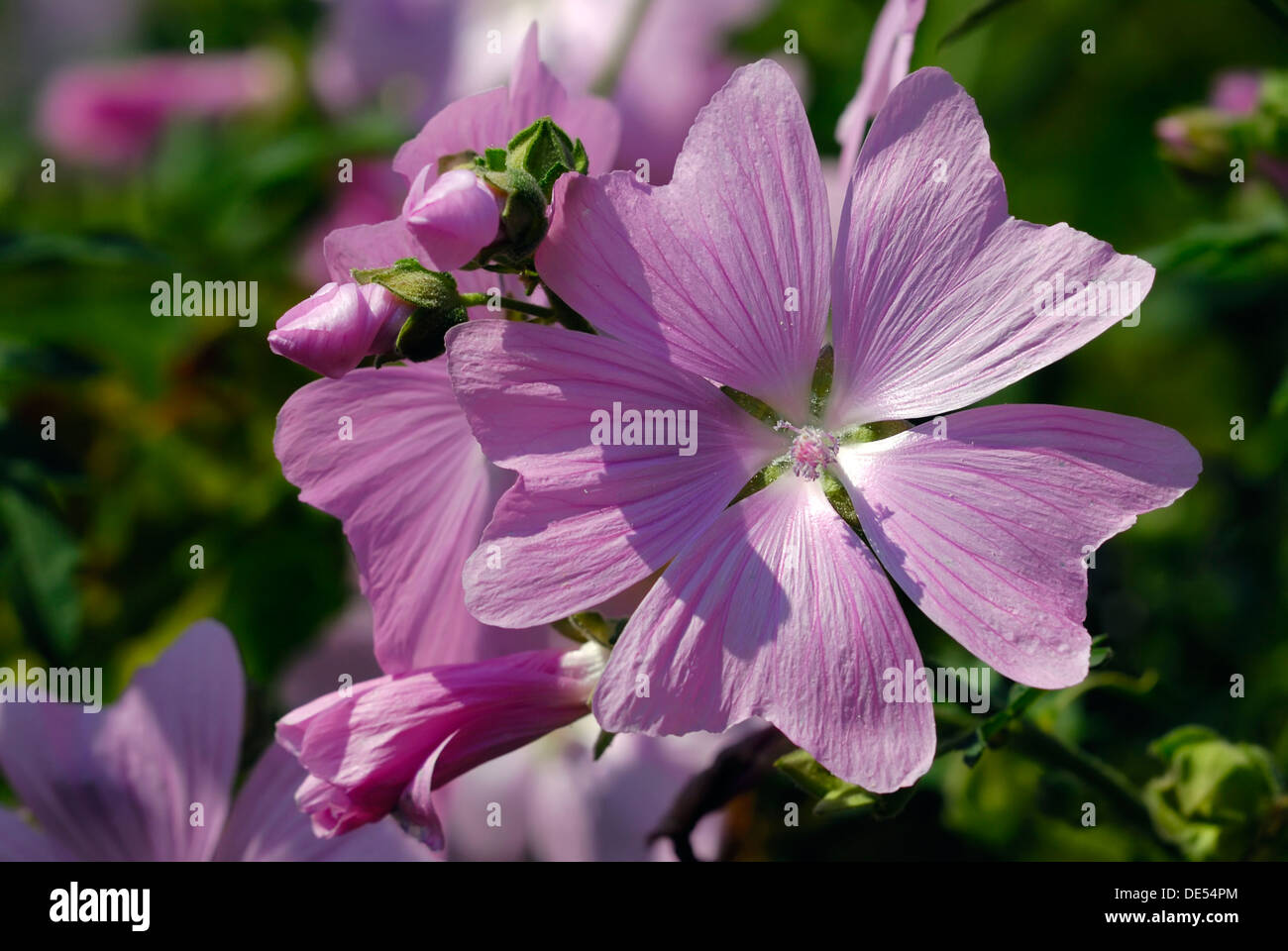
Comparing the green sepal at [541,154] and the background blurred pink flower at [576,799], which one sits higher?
the green sepal at [541,154]

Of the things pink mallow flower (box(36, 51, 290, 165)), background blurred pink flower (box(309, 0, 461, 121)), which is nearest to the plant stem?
background blurred pink flower (box(309, 0, 461, 121))

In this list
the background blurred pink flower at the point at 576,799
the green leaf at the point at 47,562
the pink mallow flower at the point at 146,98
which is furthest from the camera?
the pink mallow flower at the point at 146,98

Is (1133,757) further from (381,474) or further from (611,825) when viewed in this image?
(381,474)

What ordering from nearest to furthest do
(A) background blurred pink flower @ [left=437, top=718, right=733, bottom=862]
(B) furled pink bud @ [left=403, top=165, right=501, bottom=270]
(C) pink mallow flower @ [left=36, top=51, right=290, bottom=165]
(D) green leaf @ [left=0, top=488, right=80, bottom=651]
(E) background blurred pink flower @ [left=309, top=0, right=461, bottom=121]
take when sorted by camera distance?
(B) furled pink bud @ [left=403, top=165, right=501, bottom=270] < (D) green leaf @ [left=0, top=488, right=80, bottom=651] < (A) background blurred pink flower @ [left=437, top=718, right=733, bottom=862] < (E) background blurred pink flower @ [left=309, top=0, right=461, bottom=121] < (C) pink mallow flower @ [left=36, top=51, right=290, bottom=165]

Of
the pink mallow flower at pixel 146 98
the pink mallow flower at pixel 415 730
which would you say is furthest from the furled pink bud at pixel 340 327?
the pink mallow flower at pixel 146 98

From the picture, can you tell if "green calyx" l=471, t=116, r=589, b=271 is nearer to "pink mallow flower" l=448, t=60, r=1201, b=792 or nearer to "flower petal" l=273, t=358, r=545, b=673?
"pink mallow flower" l=448, t=60, r=1201, b=792

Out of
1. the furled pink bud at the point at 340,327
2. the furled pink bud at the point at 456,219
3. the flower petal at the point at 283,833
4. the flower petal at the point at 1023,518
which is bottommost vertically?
the flower petal at the point at 283,833

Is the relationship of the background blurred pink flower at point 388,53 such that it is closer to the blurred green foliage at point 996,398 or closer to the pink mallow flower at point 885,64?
the blurred green foliage at point 996,398

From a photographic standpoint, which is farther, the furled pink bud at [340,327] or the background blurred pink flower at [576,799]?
the background blurred pink flower at [576,799]
